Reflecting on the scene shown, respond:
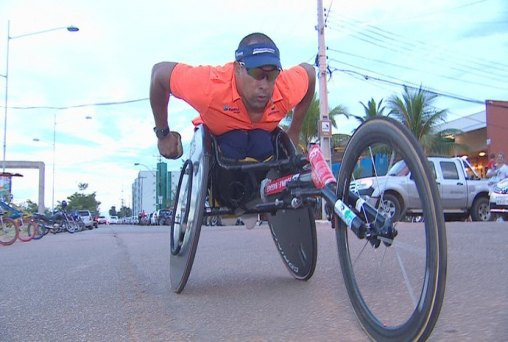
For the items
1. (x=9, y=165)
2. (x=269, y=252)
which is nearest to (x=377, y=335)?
(x=269, y=252)

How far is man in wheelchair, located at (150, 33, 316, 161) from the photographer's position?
10.4ft

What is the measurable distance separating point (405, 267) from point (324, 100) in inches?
659

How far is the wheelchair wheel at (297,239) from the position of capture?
354 cm

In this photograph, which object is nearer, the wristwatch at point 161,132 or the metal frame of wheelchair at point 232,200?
the metal frame of wheelchair at point 232,200

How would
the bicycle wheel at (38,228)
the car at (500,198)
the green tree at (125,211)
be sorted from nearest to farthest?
1. the car at (500,198)
2. the bicycle wheel at (38,228)
3. the green tree at (125,211)

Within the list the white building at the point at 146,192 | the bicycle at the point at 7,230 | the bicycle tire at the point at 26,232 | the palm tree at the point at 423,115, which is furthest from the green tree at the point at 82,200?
the bicycle at the point at 7,230

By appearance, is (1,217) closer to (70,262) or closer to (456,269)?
(70,262)

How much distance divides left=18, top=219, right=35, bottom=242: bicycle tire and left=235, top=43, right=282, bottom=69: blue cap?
48.5 ft

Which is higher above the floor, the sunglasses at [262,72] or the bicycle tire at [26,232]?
the sunglasses at [262,72]

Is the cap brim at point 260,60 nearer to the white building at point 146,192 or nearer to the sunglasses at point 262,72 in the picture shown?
the sunglasses at point 262,72

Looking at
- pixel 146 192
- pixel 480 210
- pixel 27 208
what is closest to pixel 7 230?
pixel 480 210

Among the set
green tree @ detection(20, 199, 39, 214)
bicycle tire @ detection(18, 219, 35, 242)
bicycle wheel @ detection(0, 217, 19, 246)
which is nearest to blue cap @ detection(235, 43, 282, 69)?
bicycle wheel @ detection(0, 217, 19, 246)

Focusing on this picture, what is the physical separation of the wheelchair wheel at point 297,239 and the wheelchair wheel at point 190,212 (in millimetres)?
690

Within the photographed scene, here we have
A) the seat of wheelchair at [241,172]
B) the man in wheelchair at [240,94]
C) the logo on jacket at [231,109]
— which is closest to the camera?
the man in wheelchair at [240,94]
